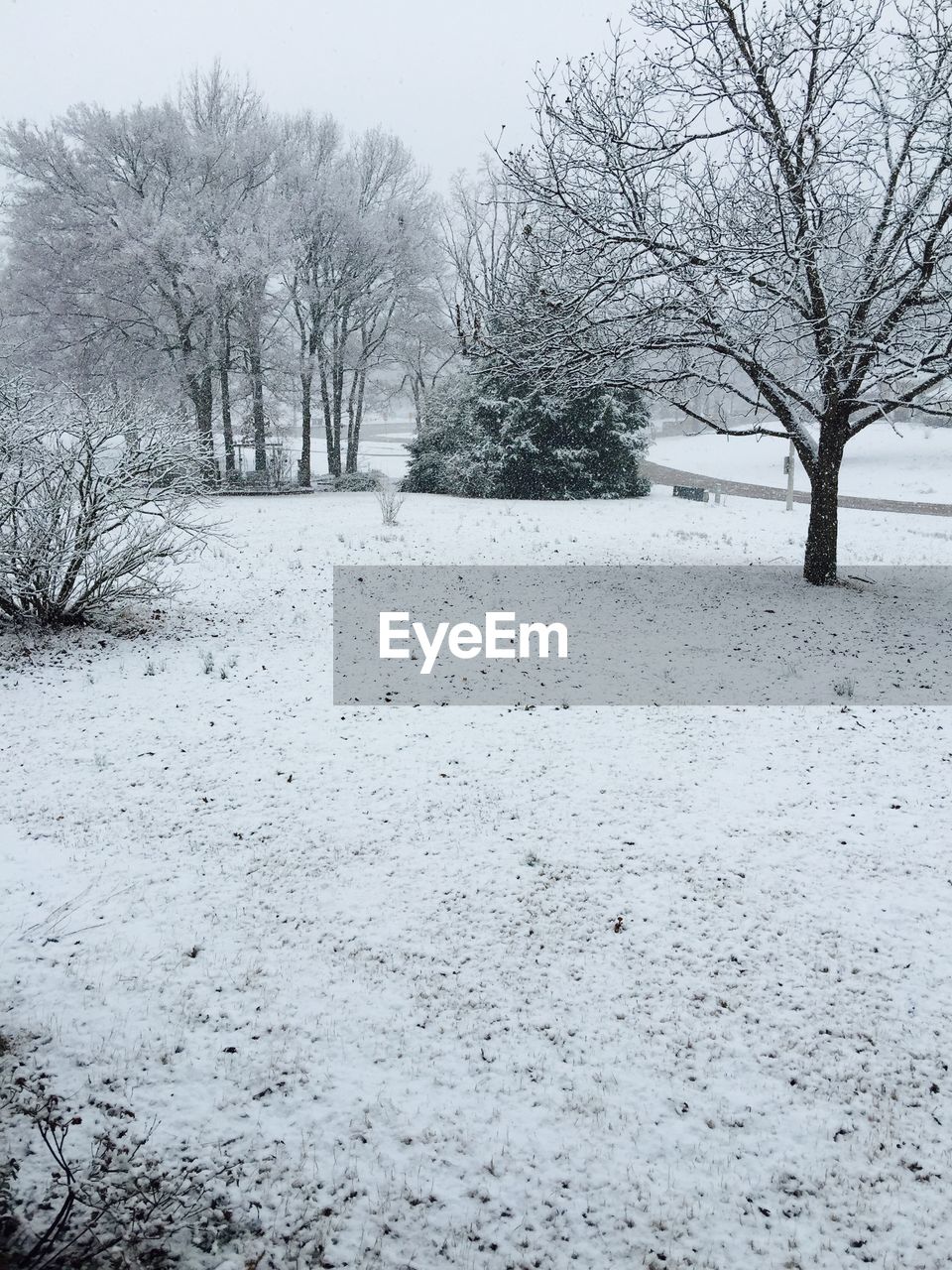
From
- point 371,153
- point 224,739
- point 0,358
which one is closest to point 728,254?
point 224,739

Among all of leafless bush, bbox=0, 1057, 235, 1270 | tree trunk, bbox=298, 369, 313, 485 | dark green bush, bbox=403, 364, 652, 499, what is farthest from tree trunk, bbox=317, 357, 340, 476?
leafless bush, bbox=0, 1057, 235, 1270

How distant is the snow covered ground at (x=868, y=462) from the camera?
31.9m

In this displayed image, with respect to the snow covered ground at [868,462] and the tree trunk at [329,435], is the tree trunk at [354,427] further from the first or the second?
the snow covered ground at [868,462]

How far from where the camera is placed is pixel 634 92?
33.1 feet

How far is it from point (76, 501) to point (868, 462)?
37.8 m

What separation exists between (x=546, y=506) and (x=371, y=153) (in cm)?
1817

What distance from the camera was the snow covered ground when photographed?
31891 mm

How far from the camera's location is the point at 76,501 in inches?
354

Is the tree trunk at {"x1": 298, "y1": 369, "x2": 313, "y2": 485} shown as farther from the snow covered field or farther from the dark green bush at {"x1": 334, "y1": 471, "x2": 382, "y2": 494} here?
the snow covered field

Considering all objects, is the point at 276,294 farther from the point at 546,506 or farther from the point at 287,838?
the point at 287,838
